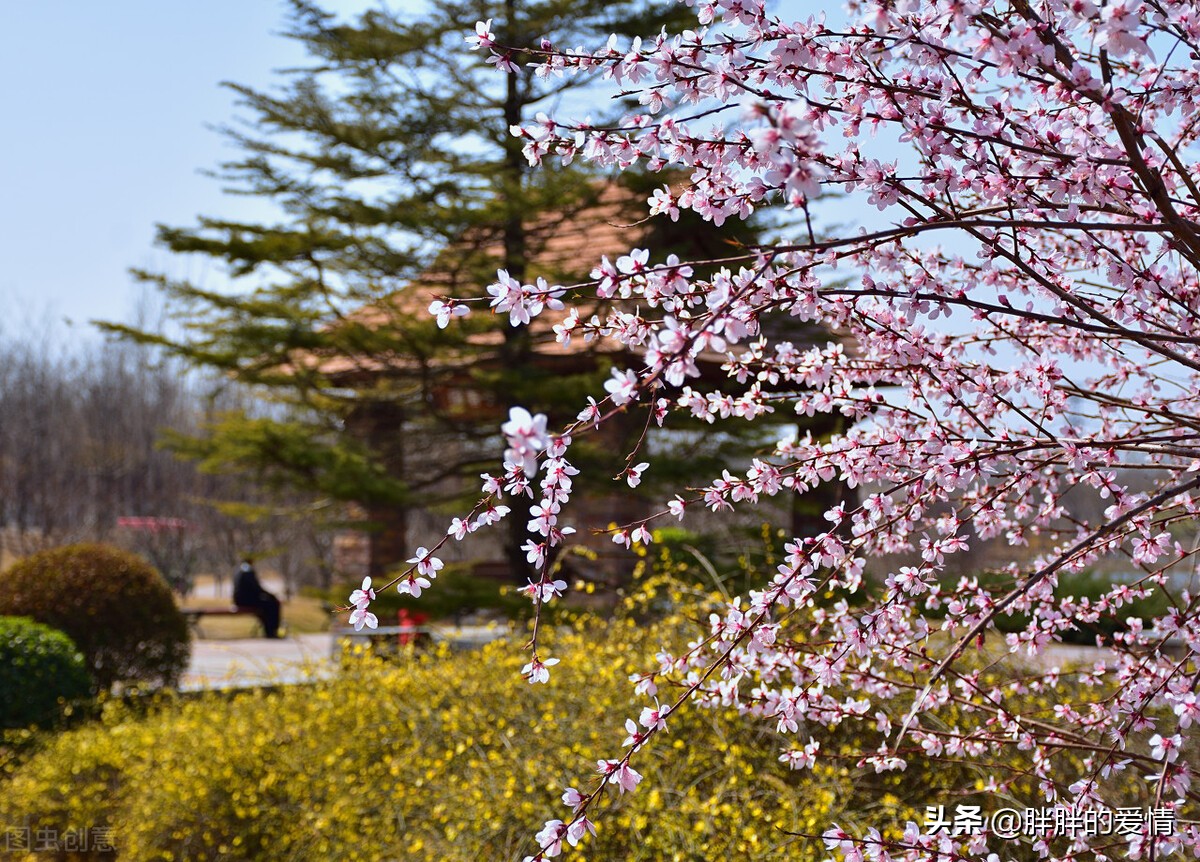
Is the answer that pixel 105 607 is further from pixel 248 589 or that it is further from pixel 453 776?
pixel 248 589

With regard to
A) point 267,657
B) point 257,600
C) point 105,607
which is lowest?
point 257,600

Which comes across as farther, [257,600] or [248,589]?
[248,589]

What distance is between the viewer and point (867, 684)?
116 inches

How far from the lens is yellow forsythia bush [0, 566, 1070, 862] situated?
3818 mm

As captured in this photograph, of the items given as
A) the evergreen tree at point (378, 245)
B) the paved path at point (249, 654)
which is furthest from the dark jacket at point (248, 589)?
the evergreen tree at point (378, 245)

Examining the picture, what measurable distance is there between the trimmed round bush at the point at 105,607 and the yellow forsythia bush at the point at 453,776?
2.02m

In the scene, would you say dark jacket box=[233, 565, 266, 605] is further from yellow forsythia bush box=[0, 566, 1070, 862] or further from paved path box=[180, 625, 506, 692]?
yellow forsythia bush box=[0, 566, 1070, 862]

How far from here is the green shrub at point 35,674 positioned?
278 inches

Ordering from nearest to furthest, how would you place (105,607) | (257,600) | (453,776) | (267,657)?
(453,776) < (105,607) < (267,657) < (257,600)

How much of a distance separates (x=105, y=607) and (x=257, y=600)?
9.28 m

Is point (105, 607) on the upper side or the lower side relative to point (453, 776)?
upper

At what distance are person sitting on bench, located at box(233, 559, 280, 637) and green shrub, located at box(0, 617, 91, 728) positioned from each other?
9980mm

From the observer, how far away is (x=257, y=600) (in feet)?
57.3

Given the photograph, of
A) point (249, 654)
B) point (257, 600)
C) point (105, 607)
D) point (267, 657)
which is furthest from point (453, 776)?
point (257, 600)
